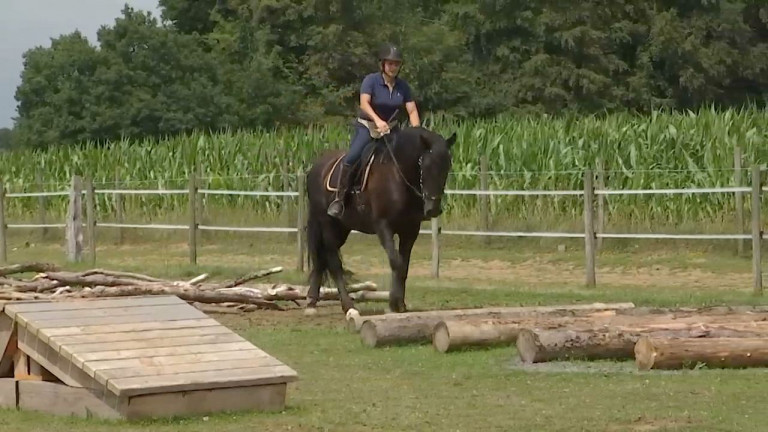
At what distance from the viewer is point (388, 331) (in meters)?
12.3

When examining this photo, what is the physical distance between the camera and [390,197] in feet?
47.3

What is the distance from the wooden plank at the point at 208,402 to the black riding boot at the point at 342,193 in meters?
6.02

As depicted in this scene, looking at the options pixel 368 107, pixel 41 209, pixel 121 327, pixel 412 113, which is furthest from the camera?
pixel 41 209

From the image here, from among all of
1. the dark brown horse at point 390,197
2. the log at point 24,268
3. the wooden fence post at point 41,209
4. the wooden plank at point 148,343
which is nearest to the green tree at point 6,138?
the wooden fence post at point 41,209

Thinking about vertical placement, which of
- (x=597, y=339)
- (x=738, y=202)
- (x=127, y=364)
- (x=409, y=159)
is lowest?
(x=597, y=339)

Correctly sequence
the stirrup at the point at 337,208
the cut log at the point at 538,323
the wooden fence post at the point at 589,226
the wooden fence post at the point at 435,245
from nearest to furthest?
1. the cut log at the point at 538,323
2. the stirrup at the point at 337,208
3. the wooden fence post at the point at 589,226
4. the wooden fence post at the point at 435,245

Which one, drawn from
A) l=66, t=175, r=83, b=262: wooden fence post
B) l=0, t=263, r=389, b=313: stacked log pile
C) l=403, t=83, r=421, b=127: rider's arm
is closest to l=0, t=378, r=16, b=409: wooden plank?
l=0, t=263, r=389, b=313: stacked log pile

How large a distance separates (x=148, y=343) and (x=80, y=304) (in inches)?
37.8

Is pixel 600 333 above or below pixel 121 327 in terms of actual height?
below

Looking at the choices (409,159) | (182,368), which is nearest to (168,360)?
(182,368)

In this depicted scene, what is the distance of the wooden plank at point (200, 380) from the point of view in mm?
8469

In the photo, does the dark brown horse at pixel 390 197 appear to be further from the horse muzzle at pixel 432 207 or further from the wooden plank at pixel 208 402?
the wooden plank at pixel 208 402

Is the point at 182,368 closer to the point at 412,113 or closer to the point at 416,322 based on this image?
the point at 416,322

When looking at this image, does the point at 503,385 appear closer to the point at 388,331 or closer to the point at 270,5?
the point at 388,331
